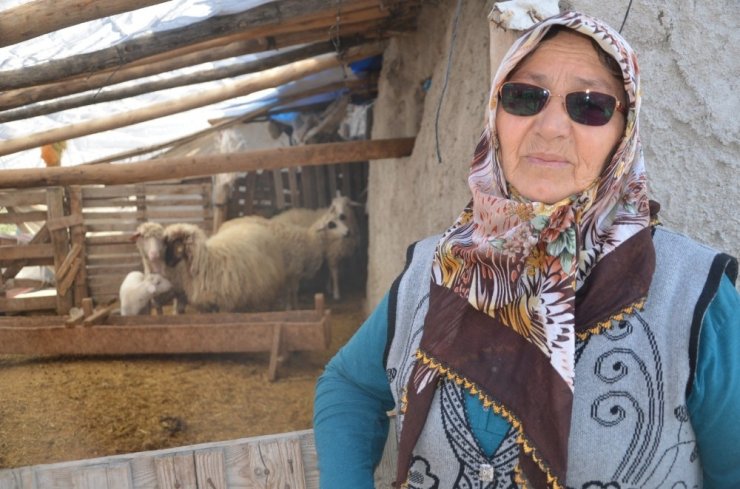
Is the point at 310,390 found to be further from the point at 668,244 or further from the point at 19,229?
the point at 668,244

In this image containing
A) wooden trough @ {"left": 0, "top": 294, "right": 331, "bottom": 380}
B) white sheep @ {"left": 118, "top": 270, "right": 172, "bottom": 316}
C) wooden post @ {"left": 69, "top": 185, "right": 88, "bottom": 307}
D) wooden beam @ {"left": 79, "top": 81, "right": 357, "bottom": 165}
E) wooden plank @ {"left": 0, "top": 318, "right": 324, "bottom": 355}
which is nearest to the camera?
wooden post @ {"left": 69, "top": 185, "right": 88, "bottom": 307}

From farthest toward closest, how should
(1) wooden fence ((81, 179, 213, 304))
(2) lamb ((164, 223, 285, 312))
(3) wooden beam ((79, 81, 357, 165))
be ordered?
(2) lamb ((164, 223, 285, 312)) → (3) wooden beam ((79, 81, 357, 165)) → (1) wooden fence ((81, 179, 213, 304))

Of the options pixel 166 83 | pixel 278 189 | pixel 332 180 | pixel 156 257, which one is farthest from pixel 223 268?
pixel 332 180

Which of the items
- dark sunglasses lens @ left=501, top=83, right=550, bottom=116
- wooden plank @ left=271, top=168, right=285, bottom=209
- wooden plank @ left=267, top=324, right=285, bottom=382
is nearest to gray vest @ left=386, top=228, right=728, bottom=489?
dark sunglasses lens @ left=501, top=83, right=550, bottom=116

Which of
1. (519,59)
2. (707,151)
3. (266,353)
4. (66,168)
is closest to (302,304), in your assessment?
(266,353)

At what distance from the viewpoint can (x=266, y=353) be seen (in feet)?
13.2

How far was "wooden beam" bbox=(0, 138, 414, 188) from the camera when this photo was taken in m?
2.63

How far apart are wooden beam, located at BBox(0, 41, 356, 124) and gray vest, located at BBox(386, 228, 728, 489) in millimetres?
2447

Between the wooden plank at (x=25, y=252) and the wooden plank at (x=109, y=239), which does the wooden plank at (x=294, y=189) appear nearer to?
the wooden plank at (x=109, y=239)

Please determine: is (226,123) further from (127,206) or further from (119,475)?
(119,475)

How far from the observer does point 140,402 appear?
10.6ft

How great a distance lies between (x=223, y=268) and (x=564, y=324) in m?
5.04

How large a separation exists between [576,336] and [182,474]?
1254mm

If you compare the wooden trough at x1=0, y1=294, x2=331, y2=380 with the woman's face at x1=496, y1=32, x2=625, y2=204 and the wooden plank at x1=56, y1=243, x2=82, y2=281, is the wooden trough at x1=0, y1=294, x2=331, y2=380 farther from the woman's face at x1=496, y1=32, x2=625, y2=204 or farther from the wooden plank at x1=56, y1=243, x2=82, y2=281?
the woman's face at x1=496, y1=32, x2=625, y2=204
